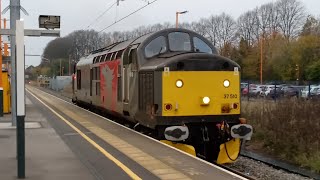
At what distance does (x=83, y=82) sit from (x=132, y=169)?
16439 millimetres

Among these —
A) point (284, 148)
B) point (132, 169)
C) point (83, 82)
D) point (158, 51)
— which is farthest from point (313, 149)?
point (83, 82)

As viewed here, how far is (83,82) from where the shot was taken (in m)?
24.6

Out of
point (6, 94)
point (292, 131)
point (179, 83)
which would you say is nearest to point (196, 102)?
point (179, 83)

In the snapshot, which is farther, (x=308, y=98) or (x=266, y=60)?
(x=266, y=60)

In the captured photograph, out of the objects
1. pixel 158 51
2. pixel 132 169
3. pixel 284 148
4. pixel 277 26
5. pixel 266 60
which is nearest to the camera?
pixel 132 169

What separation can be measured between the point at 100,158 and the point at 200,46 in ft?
16.8

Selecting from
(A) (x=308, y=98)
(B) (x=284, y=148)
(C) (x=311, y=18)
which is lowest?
(B) (x=284, y=148)

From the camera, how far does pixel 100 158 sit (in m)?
9.79

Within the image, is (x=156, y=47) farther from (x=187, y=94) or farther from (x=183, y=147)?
(x=183, y=147)

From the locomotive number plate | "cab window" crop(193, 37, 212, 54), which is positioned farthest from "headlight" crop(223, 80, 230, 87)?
"cab window" crop(193, 37, 212, 54)

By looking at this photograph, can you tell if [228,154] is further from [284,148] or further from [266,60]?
[266,60]

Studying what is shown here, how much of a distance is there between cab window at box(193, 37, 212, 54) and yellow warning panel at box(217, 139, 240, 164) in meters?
2.83

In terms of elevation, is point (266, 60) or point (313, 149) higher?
point (266, 60)

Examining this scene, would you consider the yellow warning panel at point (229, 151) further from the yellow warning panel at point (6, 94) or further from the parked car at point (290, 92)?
the yellow warning panel at point (6, 94)
